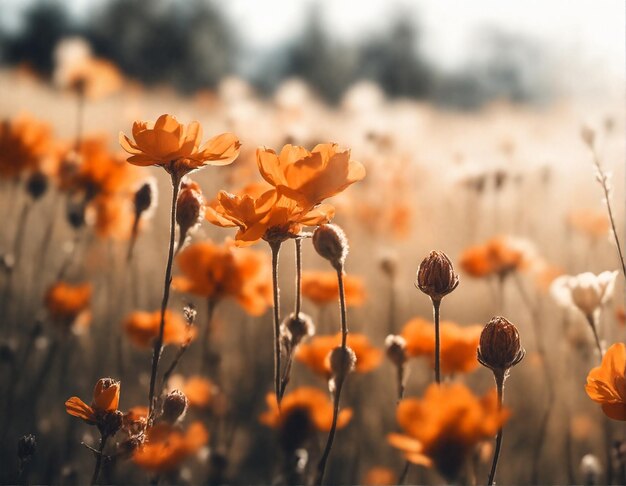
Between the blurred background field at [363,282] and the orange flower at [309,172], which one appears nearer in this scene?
the orange flower at [309,172]

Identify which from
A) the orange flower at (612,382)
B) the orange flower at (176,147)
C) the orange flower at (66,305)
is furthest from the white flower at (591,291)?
the orange flower at (66,305)

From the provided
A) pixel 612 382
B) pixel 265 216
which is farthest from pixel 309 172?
pixel 612 382

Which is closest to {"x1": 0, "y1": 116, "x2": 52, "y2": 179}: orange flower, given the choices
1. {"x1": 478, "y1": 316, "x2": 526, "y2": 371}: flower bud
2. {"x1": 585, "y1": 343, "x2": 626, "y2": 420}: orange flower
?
{"x1": 478, "y1": 316, "x2": 526, "y2": 371}: flower bud

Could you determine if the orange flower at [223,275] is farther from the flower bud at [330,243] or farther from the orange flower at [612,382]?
the orange flower at [612,382]

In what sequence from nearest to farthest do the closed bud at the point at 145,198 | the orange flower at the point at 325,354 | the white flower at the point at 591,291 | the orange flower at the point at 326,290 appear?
the white flower at the point at 591,291
the closed bud at the point at 145,198
the orange flower at the point at 325,354
the orange flower at the point at 326,290

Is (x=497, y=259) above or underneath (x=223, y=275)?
above

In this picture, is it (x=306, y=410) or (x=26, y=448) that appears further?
(x=306, y=410)

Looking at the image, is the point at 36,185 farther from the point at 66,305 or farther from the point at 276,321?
the point at 276,321
